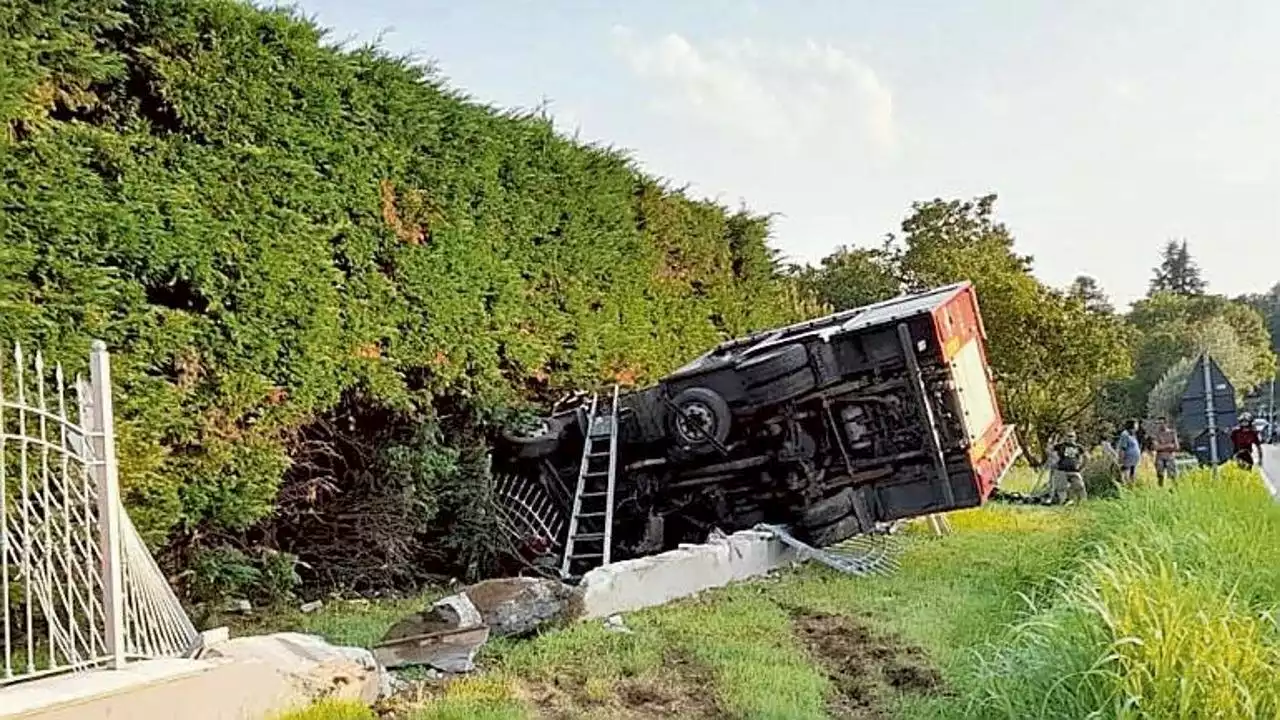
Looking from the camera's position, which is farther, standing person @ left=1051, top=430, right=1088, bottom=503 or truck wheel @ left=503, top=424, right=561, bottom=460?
standing person @ left=1051, top=430, right=1088, bottom=503

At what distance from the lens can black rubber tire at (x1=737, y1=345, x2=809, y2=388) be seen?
8805 mm

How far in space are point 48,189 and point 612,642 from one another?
12.1 ft

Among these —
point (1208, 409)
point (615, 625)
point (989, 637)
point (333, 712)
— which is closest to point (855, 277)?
point (1208, 409)

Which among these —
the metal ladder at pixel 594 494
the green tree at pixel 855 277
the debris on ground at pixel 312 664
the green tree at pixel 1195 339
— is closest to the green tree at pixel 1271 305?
the green tree at pixel 1195 339

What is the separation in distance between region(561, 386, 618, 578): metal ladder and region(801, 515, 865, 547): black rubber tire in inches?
66.6

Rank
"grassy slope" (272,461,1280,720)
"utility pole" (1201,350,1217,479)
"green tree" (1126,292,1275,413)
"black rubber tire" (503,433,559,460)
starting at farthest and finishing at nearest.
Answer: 1. "green tree" (1126,292,1275,413)
2. "utility pole" (1201,350,1217,479)
3. "black rubber tire" (503,433,559,460)
4. "grassy slope" (272,461,1280,720)

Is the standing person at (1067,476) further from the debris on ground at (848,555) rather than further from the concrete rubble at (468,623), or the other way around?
the concrete rubble at (468,623)

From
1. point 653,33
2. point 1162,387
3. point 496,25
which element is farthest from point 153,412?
point 1162,387

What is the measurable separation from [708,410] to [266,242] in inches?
150

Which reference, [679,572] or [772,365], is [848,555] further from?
[679,572]

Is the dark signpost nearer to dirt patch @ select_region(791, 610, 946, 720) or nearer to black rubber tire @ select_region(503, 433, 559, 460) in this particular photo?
black rubber tire @ select_region(503, 433, 559, 460)

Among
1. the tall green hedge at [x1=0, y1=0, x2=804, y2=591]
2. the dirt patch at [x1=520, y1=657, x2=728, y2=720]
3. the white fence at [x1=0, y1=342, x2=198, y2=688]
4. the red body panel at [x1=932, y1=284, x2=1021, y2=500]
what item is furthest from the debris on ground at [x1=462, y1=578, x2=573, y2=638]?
the red body panel at [x1=932, y1=284, x2=1021, y2=500]

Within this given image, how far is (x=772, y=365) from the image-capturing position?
887 centimetres

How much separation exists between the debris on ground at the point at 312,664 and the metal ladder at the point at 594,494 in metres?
4.03
